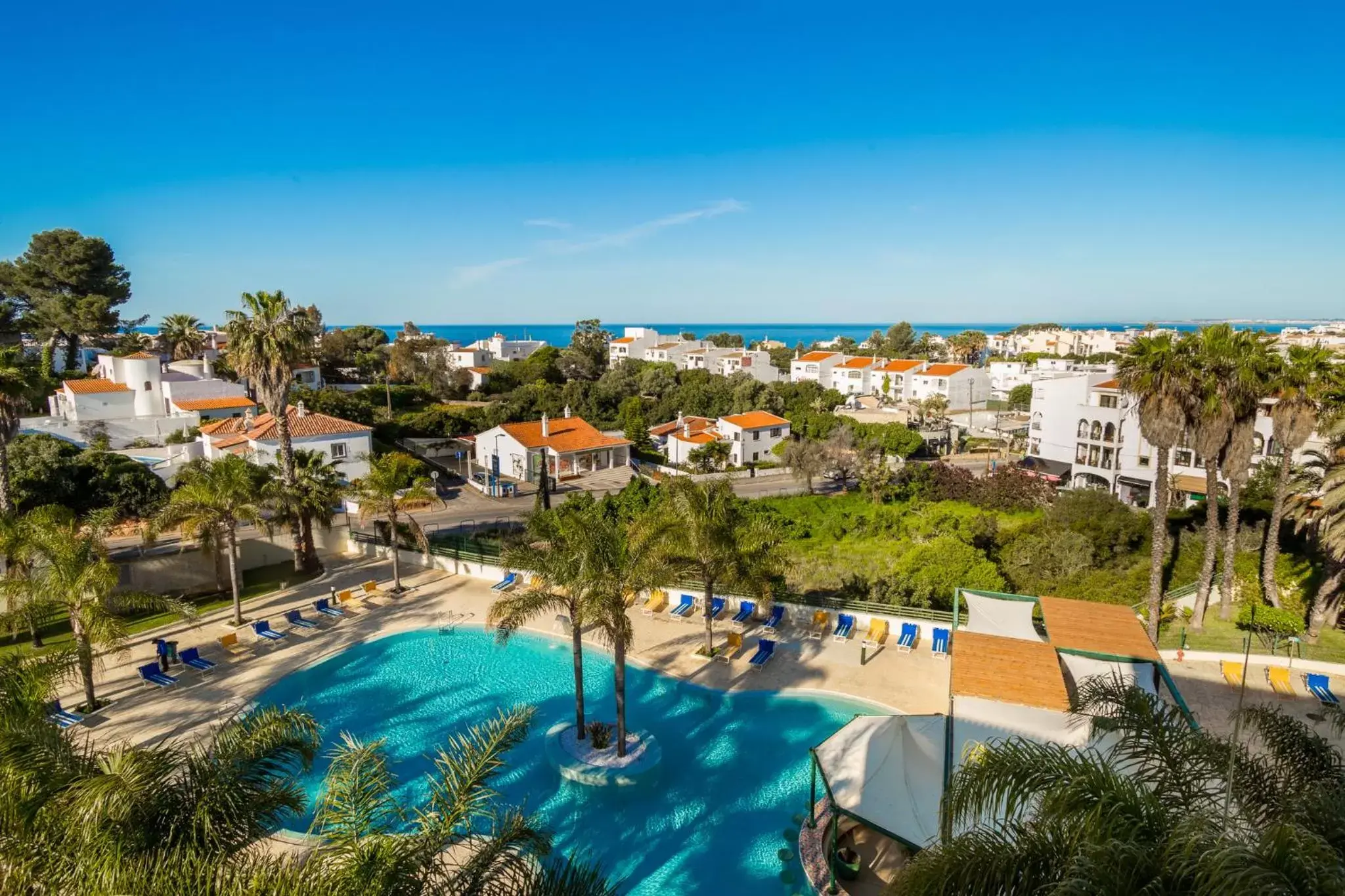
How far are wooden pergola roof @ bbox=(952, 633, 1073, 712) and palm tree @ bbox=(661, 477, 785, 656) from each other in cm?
610

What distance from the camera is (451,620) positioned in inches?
872

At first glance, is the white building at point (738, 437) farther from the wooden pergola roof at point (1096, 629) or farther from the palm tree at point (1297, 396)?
the wooden pergola roof at point (1096, 629)

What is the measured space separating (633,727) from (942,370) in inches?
3064

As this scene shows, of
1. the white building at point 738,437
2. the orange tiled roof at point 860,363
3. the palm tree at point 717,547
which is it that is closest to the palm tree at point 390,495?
the palm tree at point 717,547

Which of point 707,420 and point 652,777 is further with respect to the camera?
point 707,420

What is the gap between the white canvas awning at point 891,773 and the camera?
11.0 metres

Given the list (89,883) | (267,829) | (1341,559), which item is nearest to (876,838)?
(267,829)

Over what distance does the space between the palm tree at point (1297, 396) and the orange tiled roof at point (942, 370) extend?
6467 cm

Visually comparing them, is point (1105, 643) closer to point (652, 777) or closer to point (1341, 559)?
point (1341, 559)

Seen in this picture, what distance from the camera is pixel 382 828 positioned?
7070mm

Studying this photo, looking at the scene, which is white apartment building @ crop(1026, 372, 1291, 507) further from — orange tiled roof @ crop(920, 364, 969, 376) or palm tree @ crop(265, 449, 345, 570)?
palm tree @ crop(265, 449, 345, 570)

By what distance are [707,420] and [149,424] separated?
40.2 meters

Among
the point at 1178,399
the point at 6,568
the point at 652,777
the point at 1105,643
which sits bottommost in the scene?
the point at 652,777

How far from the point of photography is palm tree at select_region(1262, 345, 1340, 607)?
63.5 ft
